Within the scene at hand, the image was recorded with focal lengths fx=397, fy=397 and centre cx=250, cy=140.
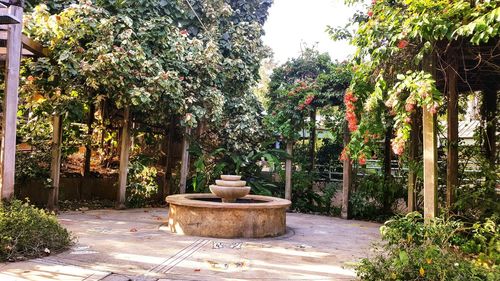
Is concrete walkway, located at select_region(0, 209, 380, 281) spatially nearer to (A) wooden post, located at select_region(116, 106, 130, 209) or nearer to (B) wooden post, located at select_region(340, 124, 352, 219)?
(A) wooden post, located at select_region(116, 106, 130, 209)

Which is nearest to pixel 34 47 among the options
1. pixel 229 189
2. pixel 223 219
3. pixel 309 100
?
pixel 229 189

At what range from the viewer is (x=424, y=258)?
358 centimetres

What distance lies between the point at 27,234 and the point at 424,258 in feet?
13.8

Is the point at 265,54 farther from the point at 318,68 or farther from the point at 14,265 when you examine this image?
the point at 14,265

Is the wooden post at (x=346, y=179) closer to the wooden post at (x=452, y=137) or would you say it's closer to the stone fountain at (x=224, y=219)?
the stone fountain at (x=224, y=219)

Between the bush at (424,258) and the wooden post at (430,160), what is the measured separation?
0.27m

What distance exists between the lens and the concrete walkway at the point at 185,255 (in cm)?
402

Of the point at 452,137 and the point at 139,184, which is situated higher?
the point at 452,137

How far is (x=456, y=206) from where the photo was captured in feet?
18.0

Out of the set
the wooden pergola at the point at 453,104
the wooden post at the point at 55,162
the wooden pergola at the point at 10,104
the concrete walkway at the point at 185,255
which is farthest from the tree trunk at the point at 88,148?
the wooden pergola at the point at 453,104

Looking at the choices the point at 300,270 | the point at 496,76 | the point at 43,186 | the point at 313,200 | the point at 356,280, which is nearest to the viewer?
the point at 356,280

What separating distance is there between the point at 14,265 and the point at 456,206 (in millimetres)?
5470

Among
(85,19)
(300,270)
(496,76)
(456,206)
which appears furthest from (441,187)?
(85,19)

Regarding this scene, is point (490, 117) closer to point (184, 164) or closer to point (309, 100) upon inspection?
point (309, 100)
